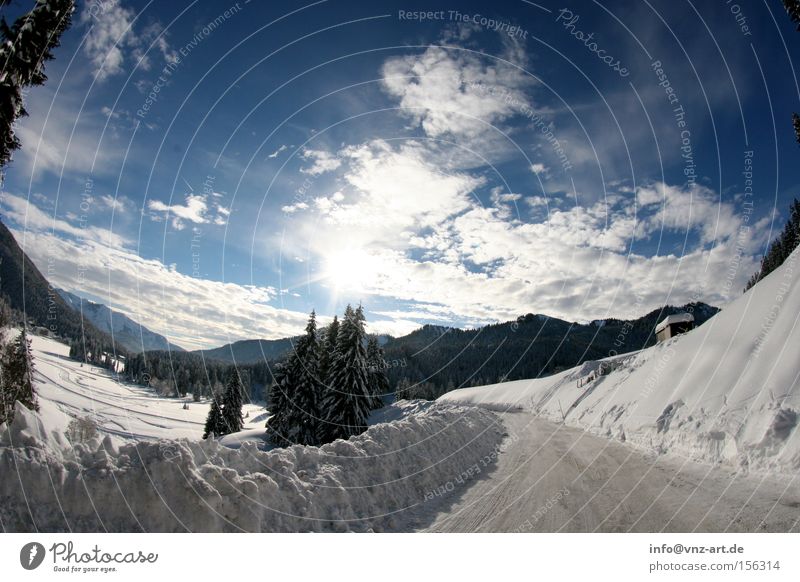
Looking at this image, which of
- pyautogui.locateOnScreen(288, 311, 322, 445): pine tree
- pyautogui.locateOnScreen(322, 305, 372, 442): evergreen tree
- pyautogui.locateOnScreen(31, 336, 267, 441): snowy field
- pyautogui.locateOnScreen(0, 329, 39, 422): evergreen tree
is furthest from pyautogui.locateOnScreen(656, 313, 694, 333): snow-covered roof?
pyautogui.locateOnScreen(0, 329, 39, 422): evergreen tree

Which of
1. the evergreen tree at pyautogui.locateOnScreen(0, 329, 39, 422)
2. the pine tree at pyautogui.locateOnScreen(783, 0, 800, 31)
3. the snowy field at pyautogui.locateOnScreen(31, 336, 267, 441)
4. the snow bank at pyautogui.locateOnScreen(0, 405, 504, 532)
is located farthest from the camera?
the pine tree at pyautogui.locateOnScreen(783, 0, 800, 31)

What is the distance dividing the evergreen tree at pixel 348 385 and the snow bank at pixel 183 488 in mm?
19794

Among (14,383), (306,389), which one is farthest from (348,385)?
(14,383)

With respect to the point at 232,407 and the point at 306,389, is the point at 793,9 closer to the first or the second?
the point at 306,389

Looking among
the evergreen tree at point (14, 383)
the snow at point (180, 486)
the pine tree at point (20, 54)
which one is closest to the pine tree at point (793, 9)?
the snow at point (180, 486)

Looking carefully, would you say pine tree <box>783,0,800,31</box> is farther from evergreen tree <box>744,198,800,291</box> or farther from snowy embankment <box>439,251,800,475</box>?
evergreen tree <box>744,198,800,291</box>

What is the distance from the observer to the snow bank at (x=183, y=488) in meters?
4.52

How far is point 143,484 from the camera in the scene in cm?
492

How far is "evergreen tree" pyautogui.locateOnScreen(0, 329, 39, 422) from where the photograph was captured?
191 inches

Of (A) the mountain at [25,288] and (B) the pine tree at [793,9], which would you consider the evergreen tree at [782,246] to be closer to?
(B) the pine tree at [793,9]

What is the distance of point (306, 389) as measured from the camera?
28734mm

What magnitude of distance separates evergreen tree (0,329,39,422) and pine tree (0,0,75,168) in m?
4.05
